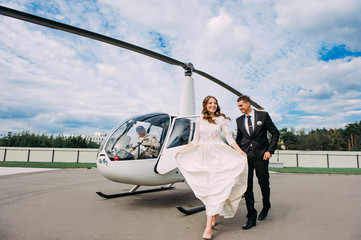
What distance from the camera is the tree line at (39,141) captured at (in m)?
28.0

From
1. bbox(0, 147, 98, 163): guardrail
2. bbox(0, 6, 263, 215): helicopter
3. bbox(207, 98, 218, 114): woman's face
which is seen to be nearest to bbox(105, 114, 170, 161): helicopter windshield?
bbox(0, 6, 263, 215): helicopter

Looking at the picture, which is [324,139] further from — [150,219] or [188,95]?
[150,219]

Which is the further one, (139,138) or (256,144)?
(139,138)

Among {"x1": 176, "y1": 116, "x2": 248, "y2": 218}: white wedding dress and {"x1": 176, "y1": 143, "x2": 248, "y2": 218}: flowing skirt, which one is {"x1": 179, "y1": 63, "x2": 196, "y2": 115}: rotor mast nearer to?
{"x1": 176, "y1": 116, "x2": 248, "y2": 218}: white wedding dress

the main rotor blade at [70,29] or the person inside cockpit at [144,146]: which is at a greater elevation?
the main rotor blade at [70,29]

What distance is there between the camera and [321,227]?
11.6ft

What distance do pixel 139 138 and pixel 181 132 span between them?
3.10 feet

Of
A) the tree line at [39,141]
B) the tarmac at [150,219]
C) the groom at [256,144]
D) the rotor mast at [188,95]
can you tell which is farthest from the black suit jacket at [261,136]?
the tree line at [39,141]

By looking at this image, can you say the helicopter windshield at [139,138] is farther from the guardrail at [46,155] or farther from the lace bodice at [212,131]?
the guardrail at [46,155]

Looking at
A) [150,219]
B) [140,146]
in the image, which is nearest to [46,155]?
[140,146]

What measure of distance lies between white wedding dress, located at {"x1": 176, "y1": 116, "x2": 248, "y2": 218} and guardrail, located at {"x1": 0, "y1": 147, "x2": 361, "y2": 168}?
2010 centimetres

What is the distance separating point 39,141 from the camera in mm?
28656

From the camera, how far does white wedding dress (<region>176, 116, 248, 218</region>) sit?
10.3 feet

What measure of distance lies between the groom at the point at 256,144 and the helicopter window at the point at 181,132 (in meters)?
1.45
